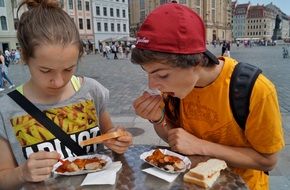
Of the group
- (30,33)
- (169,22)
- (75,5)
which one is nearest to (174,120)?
(169,22)

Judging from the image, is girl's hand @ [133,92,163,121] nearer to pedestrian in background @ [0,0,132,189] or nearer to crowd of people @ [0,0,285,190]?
crowd of people @ [0,0,285,190]

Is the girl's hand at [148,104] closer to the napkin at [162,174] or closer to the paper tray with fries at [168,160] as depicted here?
the paper tray with fries at [168,160]

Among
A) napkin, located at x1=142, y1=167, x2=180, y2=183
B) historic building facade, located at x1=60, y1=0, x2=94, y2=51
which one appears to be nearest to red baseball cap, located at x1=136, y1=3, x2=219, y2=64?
napkin, located at x1=142, y1=167, x2=180, y2=183

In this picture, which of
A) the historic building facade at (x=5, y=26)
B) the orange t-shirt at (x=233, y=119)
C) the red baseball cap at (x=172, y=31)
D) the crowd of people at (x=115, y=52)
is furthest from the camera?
the historic building facade at (x=5, y=26)

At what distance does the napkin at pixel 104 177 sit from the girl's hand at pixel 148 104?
32 centimetres

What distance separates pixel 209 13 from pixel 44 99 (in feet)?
307

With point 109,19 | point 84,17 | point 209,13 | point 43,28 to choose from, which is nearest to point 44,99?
point 43,28

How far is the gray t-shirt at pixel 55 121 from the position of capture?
1.61 metres

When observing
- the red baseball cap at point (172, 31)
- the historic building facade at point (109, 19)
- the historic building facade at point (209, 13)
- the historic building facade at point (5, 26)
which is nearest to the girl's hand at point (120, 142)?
the red baseball cap at point (172, 31)

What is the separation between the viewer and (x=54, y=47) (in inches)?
60.5

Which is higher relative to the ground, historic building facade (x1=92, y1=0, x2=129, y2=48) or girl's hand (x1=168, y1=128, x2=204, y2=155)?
historic building facade (x1=92, y1=0, x2=129, y2=48)

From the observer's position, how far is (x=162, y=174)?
4.74 ft

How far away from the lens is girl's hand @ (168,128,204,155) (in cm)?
161

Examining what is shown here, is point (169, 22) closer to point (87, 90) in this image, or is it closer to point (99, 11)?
point (87, 90)
